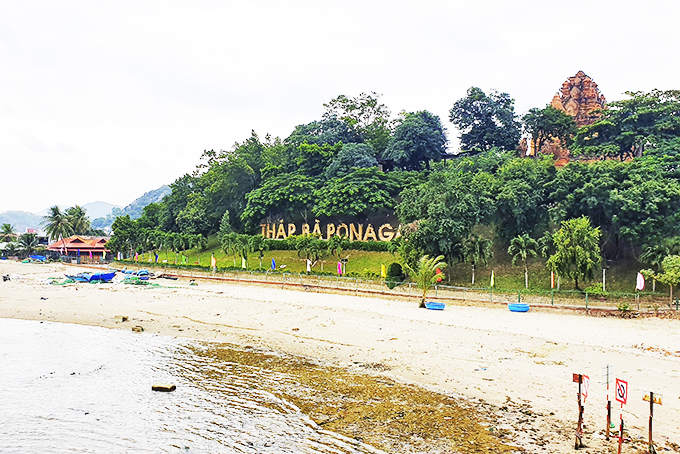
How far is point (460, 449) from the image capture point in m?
9.57

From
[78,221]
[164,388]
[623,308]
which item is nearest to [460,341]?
[164,388]

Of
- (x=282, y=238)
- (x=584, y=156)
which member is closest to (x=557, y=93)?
(x=584, y=156)

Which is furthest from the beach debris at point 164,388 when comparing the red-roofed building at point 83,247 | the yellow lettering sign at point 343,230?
the red-roofed building at point 83,247

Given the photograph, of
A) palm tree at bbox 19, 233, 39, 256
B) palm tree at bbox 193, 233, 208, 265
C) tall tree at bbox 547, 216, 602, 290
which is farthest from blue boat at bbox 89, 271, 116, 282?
palm tree at bbox 19, 233, 39, 256

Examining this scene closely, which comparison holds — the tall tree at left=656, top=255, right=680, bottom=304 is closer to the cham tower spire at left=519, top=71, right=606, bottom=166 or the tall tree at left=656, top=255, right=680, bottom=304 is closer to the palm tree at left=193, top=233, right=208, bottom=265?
the cham tower spire at left=519, top=71, right=606, bottom=166

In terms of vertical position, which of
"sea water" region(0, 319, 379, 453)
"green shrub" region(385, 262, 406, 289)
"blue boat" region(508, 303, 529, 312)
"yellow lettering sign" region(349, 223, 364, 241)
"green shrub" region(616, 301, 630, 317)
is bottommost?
"sea water" region(0, 319, 379, 453)

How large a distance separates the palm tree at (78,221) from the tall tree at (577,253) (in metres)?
103

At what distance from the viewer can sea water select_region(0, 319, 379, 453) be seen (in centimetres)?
1047

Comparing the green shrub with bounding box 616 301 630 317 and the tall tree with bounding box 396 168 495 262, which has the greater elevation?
the tall tree with bounding box 396 168 495 262

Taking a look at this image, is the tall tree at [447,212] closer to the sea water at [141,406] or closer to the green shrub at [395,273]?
the green shrub at [395,273]

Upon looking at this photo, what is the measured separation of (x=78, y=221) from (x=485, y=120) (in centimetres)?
9172

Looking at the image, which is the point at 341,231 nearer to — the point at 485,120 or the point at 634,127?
the point at 485,120

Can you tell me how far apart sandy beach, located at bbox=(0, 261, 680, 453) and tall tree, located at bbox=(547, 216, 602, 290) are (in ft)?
15.8

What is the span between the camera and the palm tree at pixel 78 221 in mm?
101688
